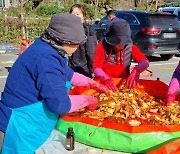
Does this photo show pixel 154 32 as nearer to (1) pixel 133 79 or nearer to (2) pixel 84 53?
(2) pixel 84 53

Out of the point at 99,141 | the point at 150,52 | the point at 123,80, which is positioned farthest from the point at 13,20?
A: the point at 99,141

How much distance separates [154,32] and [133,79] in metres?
7.41

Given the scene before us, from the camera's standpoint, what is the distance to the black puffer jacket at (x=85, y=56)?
4.61 m

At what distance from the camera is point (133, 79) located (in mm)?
4102

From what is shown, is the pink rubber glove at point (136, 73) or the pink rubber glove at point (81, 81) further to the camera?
the pink rubber glove at point (136, 73)

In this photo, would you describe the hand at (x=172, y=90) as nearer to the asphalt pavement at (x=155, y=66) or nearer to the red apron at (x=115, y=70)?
the red apron at (x=115, y=70)

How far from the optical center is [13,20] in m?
16.0

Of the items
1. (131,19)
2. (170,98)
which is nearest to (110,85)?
(170,98)

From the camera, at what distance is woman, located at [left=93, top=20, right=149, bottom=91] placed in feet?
13.1

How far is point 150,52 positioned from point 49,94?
30.3ft

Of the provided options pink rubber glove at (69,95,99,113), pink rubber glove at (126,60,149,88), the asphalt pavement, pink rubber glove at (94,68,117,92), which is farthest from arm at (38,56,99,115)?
the asphalt pavement

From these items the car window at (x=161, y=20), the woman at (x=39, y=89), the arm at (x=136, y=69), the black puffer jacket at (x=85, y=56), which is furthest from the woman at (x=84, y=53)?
the car window at (x=161, y=20)

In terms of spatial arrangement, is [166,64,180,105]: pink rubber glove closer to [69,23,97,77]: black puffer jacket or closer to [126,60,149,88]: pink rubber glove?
[126,60,149,88]: pink rubber glove

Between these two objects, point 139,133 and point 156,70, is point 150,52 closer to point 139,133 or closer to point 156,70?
point 156,70
